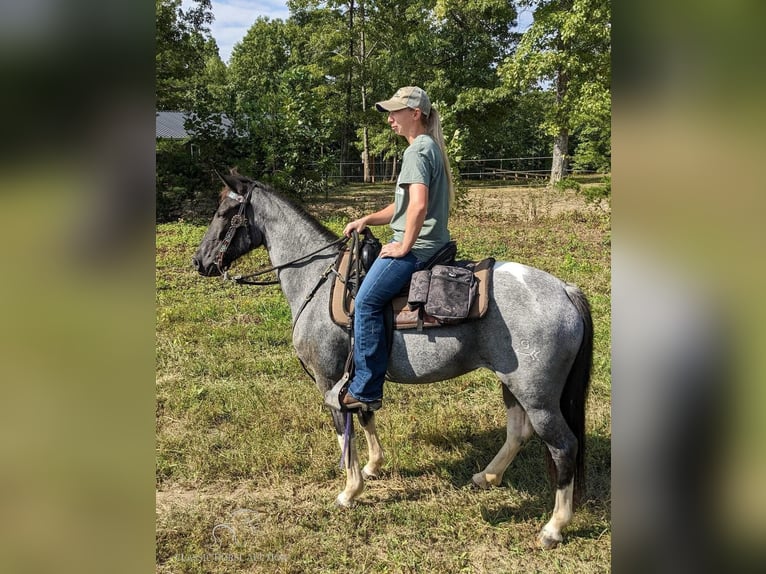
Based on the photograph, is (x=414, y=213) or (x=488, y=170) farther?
(x=488, y=170)

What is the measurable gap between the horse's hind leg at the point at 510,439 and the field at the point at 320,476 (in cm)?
12

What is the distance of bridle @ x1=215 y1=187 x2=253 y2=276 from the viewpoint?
3.84m

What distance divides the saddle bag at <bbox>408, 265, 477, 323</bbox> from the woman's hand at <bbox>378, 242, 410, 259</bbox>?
0.57 ft

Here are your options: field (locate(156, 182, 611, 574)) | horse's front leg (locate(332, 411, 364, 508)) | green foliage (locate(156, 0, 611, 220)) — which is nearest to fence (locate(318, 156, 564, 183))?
green foliage (locate(156, 0, 611, 220))

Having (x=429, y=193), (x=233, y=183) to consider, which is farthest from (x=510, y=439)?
(x=233, y=183)

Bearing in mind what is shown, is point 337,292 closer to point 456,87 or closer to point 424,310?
point 424,310

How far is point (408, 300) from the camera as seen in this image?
324 cm

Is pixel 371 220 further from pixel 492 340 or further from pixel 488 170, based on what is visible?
pixel 488 170

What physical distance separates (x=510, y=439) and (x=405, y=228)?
6.20ft

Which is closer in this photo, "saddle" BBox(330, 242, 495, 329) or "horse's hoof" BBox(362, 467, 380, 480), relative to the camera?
"saddle" BBox(330, 242, 495, 329)

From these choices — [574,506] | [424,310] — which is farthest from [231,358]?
[574,506]

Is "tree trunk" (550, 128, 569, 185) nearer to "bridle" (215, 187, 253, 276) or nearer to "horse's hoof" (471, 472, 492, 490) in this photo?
"horse's hoof" (471, 472, 492, 490)
